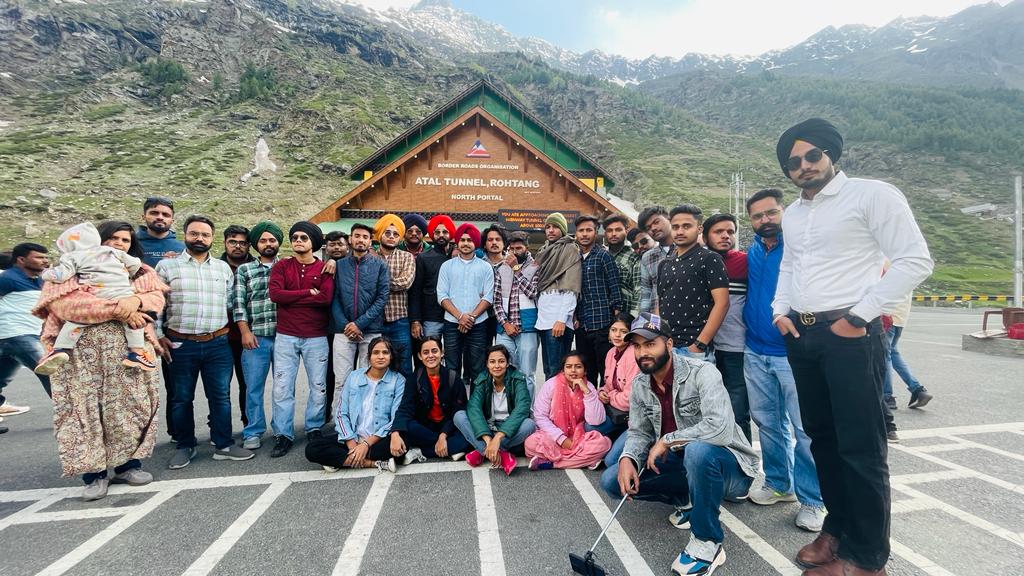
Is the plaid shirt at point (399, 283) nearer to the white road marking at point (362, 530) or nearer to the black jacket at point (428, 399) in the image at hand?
the black jacket at point (428, 399)

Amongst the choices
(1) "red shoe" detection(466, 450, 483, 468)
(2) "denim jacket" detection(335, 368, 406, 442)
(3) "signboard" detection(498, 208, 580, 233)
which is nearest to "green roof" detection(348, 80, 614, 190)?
(3) "signboard" detection(498, 208, 580, 233)

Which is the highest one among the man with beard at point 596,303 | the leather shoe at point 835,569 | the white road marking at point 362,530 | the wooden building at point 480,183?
the wooden building at point 480,183

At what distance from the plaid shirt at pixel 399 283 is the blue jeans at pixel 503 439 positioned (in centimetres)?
154

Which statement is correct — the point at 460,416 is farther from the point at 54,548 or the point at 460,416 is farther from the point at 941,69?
the point at 941,69

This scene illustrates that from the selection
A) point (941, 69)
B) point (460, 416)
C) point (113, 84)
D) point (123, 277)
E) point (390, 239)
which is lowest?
point (460, 416)

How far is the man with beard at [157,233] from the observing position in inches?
170

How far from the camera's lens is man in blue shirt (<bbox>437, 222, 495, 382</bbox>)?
16.7 feet

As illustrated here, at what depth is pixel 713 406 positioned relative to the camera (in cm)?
273

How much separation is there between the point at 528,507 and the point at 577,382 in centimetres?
121

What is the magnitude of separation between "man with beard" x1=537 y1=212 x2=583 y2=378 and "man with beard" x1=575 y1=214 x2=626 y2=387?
11cm

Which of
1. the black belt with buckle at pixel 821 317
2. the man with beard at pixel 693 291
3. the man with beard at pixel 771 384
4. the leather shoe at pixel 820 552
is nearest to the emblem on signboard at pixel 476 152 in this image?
the man with beard at pixel 693 291

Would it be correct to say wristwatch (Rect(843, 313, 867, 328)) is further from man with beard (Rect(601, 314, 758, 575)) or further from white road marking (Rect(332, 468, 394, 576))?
white road marking (Rect(332, 468, 394, 576))

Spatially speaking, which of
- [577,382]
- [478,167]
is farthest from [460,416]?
[478,167]

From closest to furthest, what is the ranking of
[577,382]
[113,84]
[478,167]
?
[577,382], [478,167], [113,84]
